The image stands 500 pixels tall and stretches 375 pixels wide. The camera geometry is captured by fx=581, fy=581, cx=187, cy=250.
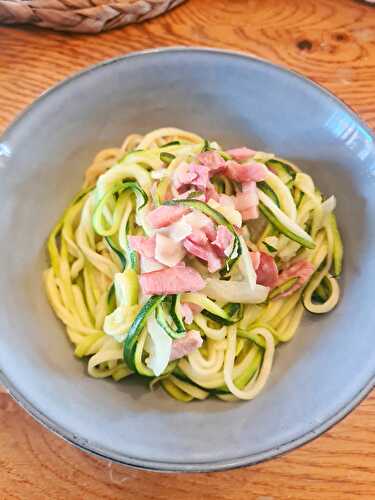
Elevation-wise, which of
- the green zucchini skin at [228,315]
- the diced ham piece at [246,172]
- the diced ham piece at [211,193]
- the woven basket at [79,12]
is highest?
the woven basket at [79,12]

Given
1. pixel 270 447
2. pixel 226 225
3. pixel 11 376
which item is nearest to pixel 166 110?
pixel 226 225

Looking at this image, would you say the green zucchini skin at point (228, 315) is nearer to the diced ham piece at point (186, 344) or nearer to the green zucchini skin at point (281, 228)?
the diced ham piece at point (186, 344)

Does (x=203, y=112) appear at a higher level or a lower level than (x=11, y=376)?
higher

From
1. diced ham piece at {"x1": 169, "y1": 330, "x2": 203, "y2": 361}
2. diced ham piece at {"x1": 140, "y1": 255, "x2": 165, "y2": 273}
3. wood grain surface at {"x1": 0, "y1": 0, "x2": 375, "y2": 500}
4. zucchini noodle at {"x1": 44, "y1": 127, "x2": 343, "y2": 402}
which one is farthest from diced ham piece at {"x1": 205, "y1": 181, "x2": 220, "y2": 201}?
wood grain surface at {"x1": 0, "y1": 0, "x2": 375, "y2": 500}

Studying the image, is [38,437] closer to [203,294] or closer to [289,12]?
[203,294]

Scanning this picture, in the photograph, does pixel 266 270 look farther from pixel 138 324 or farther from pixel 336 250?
pixel 138 324

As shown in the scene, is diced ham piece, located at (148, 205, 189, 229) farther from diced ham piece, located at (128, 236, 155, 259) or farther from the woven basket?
the woven basket

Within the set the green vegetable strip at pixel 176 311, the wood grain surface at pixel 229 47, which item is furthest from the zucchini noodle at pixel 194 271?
the wood grain surface at pixel 229 47
